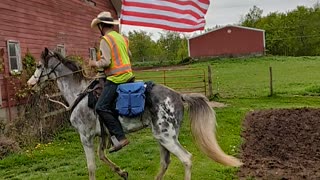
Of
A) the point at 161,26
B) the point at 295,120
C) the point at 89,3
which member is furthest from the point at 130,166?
the point at 89,3

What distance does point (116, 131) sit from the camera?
630 centimetres

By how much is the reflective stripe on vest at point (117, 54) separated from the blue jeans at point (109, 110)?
20 cm

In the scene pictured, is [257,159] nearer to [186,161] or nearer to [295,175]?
[295,175]

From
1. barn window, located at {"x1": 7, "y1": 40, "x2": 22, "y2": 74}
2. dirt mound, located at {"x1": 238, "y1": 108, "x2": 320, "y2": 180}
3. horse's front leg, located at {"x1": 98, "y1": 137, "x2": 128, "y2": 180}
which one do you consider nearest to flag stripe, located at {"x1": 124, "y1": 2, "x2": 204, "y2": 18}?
horse's front leg, located at {"x1": 98, "y1": 137, "x2": 128, "y2": 180}

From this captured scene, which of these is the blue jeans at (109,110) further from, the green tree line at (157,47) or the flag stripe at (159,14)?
the green tree line at (157,47)

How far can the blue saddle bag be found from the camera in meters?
6.20

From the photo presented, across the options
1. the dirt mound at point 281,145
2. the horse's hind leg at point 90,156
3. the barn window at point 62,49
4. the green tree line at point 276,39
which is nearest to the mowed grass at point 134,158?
the dirt mound at point 281,145

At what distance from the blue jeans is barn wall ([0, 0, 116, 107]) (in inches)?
285

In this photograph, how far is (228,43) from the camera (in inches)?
2071

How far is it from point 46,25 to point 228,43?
38460mm

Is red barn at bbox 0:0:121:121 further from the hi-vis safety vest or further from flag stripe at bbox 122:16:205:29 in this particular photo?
the hi-vis safety vest

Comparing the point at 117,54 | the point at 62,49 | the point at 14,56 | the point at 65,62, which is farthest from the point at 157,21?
the point at 62,49

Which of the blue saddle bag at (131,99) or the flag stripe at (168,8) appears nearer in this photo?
the blue saddle bag at (131,99)

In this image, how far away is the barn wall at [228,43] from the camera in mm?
51938
